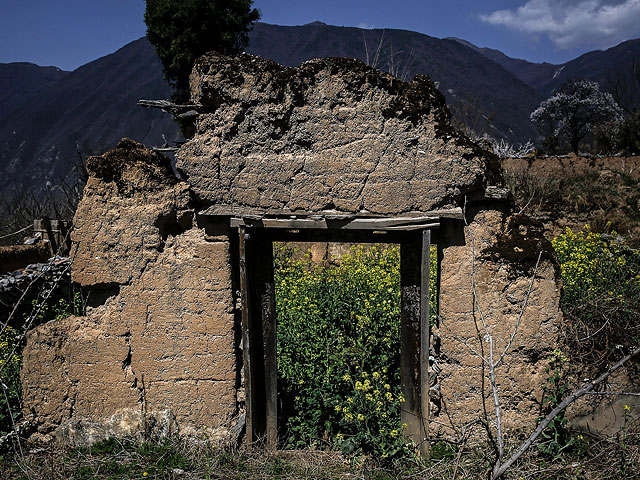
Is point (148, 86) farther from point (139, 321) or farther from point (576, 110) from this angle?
point (139, 321)

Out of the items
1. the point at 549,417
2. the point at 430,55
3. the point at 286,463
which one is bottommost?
the point at 286,463

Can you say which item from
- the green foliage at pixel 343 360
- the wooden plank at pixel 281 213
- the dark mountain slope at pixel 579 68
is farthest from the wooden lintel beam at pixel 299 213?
the dark mountain slope at pixel 579 68

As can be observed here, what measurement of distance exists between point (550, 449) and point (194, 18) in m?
15.7

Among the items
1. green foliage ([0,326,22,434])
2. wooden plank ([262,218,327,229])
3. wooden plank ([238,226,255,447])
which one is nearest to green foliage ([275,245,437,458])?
wooden plank ([238,226,255,447])

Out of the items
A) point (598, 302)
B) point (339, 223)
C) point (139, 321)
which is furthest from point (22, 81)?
point (598, 302)

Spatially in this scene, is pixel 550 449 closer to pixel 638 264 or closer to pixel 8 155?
pixel 638 264

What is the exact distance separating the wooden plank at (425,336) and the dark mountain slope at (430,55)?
50.1m

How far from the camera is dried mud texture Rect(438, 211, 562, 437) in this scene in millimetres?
2963

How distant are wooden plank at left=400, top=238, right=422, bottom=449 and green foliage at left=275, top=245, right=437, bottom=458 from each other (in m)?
0.10

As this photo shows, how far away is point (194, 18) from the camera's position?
14508mm

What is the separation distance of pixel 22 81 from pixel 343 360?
101548 millimetres

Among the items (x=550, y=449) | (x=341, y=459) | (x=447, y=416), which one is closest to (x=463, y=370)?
(x=447, y=416)

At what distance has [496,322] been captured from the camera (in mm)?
2982

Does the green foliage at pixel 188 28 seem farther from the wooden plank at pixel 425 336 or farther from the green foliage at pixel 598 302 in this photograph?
the wooden plank at pixel 425 336
